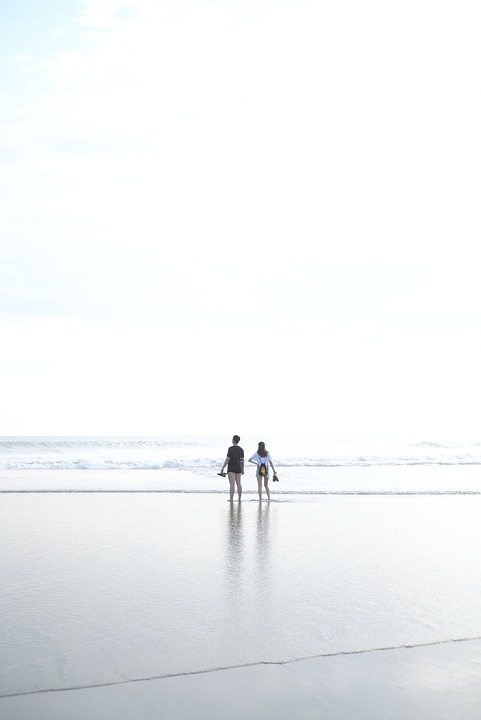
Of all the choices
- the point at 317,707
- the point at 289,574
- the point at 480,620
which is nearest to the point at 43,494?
the point at 289,574

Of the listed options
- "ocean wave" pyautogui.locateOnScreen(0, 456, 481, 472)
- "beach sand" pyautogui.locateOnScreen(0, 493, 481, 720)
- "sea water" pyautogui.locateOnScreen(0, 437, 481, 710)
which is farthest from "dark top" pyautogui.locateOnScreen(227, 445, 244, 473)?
"ocean wave" pyautogui.locateOnScreen(0, 456, 481, 472)

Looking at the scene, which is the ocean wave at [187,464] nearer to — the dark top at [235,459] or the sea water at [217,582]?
the dark top at [235,459]

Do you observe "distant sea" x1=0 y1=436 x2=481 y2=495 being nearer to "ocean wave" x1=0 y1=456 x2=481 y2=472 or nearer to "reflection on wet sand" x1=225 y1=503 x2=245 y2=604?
"ocean wave" x1=0 y1=456 x2=481 y2=472

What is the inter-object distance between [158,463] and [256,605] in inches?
1230

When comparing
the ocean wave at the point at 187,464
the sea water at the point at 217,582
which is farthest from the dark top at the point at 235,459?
the ocean wave at the point at 187,464

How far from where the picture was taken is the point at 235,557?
34.7 feet

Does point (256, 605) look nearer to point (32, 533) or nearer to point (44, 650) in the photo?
point (44, 650)

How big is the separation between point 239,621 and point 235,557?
366 cm

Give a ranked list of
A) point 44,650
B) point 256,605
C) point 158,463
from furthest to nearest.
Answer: point 158,463, point 256,605, point 44,650

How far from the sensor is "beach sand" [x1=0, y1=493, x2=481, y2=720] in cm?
489

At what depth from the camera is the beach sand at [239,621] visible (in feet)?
16.1

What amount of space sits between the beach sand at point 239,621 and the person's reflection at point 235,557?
0.04 meters

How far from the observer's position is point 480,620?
710 centimetres

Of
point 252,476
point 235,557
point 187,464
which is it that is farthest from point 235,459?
point 187,464
